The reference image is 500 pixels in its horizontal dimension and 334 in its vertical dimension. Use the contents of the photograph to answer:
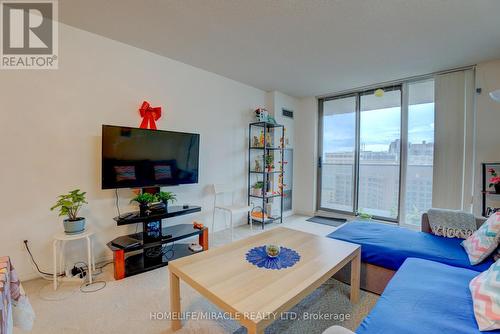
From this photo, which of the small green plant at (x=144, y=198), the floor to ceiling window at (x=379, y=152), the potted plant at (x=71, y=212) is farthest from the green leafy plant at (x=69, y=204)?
the floor to ceiling window at (x=379, y=152)

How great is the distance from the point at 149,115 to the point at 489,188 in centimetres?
435

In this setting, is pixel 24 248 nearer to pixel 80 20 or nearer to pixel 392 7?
pixel 80 20

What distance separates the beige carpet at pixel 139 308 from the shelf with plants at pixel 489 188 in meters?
2.23

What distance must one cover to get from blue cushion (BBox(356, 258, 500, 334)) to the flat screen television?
2.30 metres

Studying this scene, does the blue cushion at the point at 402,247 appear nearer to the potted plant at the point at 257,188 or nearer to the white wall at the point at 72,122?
the potted plant at the point at 257,188

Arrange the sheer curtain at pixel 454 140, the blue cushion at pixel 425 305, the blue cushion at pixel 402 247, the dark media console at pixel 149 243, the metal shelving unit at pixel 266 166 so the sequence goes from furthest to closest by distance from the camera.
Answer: the metal shelving unit at pixel 266 166 → the sheer curtain at pixel 454 140 → the dark media console at pixel 149 243 → the blue cushion at pixel 402 247 → the blue cushion at pixel 425 305

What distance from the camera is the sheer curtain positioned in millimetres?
3070

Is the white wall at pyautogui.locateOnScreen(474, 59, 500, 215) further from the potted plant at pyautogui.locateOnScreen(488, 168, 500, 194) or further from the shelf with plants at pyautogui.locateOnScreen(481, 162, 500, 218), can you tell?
the potted plant at pyautogui.locateOnScreen(488, 168, 500, 194)

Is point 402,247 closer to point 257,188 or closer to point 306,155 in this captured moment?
point 257,188

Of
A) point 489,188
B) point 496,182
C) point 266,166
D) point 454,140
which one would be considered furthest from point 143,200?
point 489,188

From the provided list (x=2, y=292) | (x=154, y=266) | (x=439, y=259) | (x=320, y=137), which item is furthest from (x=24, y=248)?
(x=320, y=137)

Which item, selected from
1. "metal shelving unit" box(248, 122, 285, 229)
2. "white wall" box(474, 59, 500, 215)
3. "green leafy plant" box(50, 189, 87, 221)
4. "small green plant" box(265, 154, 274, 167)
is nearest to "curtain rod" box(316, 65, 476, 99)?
"white wall" box(474, 59, 500, 215)

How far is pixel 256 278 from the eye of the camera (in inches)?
54.9

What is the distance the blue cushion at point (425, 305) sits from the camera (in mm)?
1023
